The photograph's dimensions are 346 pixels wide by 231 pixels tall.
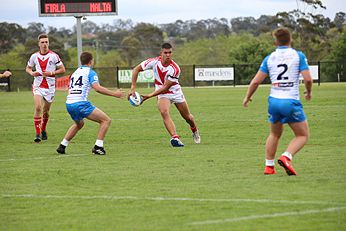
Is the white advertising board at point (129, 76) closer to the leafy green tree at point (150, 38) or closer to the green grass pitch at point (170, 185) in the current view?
the green grass pitch at point (170, 185)

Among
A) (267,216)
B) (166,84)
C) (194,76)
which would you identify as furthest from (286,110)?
(194,76)

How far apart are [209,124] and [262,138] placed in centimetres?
433

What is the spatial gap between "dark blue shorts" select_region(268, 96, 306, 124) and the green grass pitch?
78 cm

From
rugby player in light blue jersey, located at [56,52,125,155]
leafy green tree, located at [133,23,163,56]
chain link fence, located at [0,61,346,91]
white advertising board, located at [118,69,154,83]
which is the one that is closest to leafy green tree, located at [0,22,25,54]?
leafy green tree, located at [133,23,163,56]

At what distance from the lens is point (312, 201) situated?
366 inches

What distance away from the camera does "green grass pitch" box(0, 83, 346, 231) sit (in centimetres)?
856

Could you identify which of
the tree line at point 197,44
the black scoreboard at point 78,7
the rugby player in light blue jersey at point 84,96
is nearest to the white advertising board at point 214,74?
the tree line at point 197,44

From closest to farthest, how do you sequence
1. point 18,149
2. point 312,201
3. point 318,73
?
point 312,201
point 18,149
point 318,73

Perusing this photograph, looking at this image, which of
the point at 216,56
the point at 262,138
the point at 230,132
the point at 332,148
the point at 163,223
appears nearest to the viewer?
the point at 163,223

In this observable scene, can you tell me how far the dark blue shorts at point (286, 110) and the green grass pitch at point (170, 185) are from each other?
2.57 feet

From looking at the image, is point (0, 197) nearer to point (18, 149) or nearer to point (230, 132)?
point (18, 149)

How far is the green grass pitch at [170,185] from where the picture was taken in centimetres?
856

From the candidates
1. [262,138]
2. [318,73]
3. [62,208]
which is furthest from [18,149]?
[318,73]

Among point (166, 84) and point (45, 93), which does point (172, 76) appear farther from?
point (45, 93)
